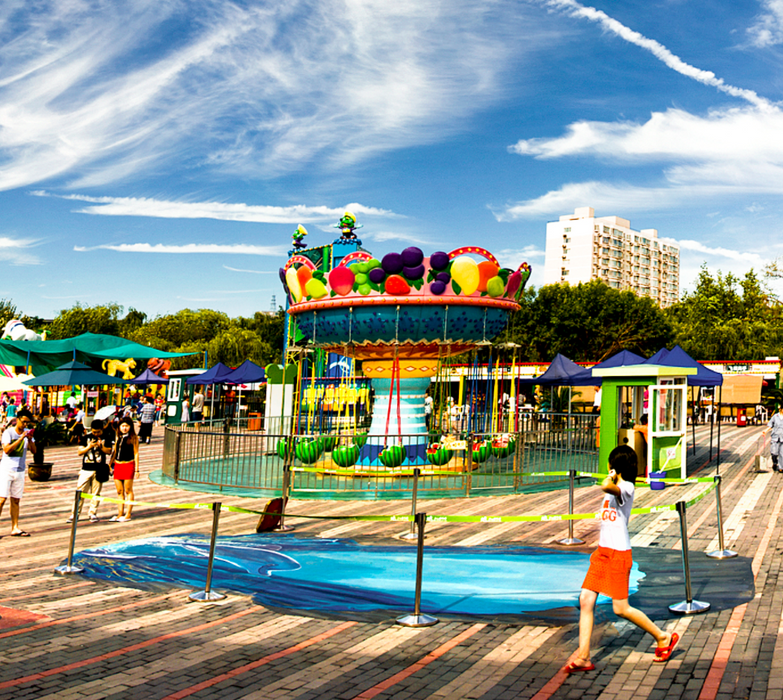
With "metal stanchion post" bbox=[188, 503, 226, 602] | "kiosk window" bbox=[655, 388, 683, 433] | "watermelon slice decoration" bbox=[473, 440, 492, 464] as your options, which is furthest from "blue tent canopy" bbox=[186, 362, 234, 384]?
"metal stanchion post" bbox=[188, 503, 226, 602]

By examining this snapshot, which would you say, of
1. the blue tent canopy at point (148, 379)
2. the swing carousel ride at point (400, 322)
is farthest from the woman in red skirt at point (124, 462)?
the blue tent canopy at point (148, 379)

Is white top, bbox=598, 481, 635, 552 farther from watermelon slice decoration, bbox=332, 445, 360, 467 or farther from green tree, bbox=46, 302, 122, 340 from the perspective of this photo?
green tree, bbox=46, 302, 122, 340

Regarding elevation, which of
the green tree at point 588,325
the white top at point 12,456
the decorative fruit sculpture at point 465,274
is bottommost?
the white top at point 12,456

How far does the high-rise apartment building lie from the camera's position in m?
113

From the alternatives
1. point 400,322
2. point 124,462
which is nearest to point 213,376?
point 400,322

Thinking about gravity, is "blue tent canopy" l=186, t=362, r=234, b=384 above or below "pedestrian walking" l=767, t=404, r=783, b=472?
above

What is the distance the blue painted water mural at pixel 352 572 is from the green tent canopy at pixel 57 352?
21369 millimetres

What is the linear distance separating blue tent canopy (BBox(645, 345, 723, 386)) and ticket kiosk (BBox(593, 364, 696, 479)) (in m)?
1.53

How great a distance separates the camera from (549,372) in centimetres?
2591

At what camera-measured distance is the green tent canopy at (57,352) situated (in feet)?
98.1

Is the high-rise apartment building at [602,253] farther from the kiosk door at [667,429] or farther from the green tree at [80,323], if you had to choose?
the kiosk door at [667,429]

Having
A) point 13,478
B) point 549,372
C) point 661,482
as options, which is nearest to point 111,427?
point 13,478

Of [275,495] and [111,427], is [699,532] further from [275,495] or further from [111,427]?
[111,427]

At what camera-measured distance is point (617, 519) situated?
220 inches
